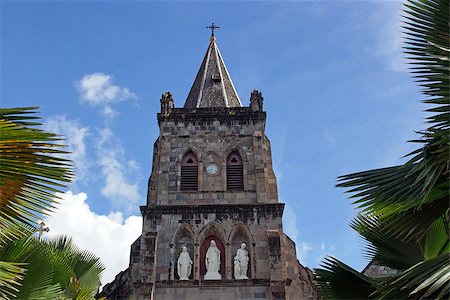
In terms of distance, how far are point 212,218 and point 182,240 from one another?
1495mm

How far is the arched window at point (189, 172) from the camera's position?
22.8 meters

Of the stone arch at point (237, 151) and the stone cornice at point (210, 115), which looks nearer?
the stone arch at point (237, 151)

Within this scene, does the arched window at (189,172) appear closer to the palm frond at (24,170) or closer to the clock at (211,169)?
the clock at (211,169)

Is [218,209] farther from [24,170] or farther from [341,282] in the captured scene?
[24,170]

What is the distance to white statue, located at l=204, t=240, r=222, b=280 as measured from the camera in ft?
65.9

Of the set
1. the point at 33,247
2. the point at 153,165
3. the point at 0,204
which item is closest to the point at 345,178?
the point at 0,204

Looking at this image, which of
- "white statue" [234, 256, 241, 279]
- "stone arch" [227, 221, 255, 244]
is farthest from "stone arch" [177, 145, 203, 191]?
"white statue" [234, 256, 241, 279]

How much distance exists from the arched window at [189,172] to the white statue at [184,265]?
3.17 m

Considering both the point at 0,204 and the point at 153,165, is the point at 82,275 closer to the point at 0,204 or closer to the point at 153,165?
the point at 0,204

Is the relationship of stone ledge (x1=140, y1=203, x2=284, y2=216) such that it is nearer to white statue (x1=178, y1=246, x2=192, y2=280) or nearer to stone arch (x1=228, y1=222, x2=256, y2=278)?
stone arch (x1=228, y1=222, x2=256, y2=278)

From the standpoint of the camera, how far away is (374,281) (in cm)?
712

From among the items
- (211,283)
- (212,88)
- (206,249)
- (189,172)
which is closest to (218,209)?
(206,249)

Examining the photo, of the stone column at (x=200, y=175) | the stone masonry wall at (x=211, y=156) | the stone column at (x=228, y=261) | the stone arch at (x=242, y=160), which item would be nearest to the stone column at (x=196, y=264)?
the stone column at (x=228, y=261)

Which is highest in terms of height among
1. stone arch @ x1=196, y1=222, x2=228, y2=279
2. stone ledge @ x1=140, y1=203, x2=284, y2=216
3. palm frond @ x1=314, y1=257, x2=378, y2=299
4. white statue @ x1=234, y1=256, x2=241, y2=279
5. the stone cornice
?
the stone cornice
